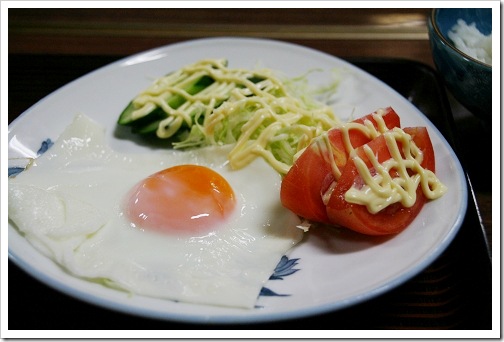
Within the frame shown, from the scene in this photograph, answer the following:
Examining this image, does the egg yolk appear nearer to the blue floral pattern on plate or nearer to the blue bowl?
the blue floral pattern on plate

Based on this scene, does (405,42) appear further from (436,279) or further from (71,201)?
(71,201)

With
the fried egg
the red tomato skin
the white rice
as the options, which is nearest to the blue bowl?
the white rice

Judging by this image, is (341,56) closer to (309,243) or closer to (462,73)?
(462,73)

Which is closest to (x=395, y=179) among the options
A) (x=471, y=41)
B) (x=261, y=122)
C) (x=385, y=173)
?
(x=385, y=173)

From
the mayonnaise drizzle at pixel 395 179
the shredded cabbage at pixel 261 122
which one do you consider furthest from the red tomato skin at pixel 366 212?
the shredded cabbage at pixel 261 122

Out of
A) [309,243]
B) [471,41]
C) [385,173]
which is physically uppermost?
[385,173]

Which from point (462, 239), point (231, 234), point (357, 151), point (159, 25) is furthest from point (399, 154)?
point (159, 25)
